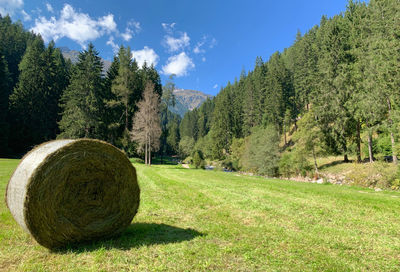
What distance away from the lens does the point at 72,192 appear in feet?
14.1

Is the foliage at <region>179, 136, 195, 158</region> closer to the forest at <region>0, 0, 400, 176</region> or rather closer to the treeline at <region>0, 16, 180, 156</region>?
the forest at <region>0, 0, 400, 176</region>

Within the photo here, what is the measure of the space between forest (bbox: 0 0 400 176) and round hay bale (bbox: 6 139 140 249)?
22780 mm

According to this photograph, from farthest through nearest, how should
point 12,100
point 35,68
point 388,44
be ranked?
point 35,68, point 12,100, point 388,44

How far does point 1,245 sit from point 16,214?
2.31 feet

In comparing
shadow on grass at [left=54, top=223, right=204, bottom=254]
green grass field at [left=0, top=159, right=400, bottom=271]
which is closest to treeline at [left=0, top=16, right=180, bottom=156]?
green grass field at [left=0, top=159, right=400, bottom=271]

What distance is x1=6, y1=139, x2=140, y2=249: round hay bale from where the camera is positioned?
3.85 metres

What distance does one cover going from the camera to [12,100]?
3919 centimetres

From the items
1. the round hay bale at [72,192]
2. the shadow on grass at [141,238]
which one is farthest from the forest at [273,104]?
the round hay bale at [72,192]

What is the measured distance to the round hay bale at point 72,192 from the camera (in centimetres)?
385

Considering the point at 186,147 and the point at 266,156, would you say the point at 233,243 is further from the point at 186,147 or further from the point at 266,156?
the point at 186,147

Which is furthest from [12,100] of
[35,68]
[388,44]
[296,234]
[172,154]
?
[172,154]

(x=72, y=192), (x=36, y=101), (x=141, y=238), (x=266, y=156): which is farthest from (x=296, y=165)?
Answer: (x=36, y=101)

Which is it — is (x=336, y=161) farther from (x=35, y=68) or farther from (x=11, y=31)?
(x=11, y=31)

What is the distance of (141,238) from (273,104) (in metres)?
52.6
